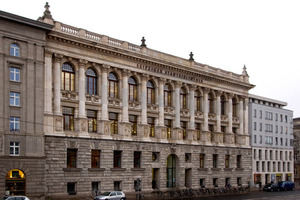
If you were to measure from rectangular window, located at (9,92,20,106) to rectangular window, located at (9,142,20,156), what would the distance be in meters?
4.07

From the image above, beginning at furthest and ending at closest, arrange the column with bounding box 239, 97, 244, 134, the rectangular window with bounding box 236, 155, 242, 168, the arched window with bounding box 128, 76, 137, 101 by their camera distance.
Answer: the column with bounding box 239, 97, 244, 134 < the rectangular window with bounding box 236, 155, 242, 168 < the arched window with bounding box 128, 76, 137, 101

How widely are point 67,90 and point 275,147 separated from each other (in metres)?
53.9

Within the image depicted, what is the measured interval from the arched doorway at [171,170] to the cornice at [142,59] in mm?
12298

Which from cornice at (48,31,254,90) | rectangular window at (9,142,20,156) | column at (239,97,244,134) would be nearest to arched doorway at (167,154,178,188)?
cornice at (48,31,254,90)

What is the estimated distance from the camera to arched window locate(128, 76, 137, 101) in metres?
59.8

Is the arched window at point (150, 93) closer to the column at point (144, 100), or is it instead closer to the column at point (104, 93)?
the column at point (144, 100)

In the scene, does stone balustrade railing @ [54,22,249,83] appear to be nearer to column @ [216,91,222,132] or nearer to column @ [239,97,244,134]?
column @ [216,91,222,132]

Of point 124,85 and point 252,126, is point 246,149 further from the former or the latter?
point 124,85

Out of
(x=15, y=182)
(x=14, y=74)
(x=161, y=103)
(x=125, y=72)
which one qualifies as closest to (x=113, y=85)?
(x=125, y=72)

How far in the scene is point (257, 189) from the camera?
77.6 m

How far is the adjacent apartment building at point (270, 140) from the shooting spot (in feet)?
278

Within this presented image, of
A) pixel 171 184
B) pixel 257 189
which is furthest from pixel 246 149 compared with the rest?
pixel 171 184

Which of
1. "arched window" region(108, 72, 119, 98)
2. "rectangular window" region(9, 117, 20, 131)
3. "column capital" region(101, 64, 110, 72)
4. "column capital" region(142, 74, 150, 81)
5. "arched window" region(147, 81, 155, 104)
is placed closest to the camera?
"rectangular window" region(9, 117, 20, 131)

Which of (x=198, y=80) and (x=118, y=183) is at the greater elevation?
(x=198, y=80)
